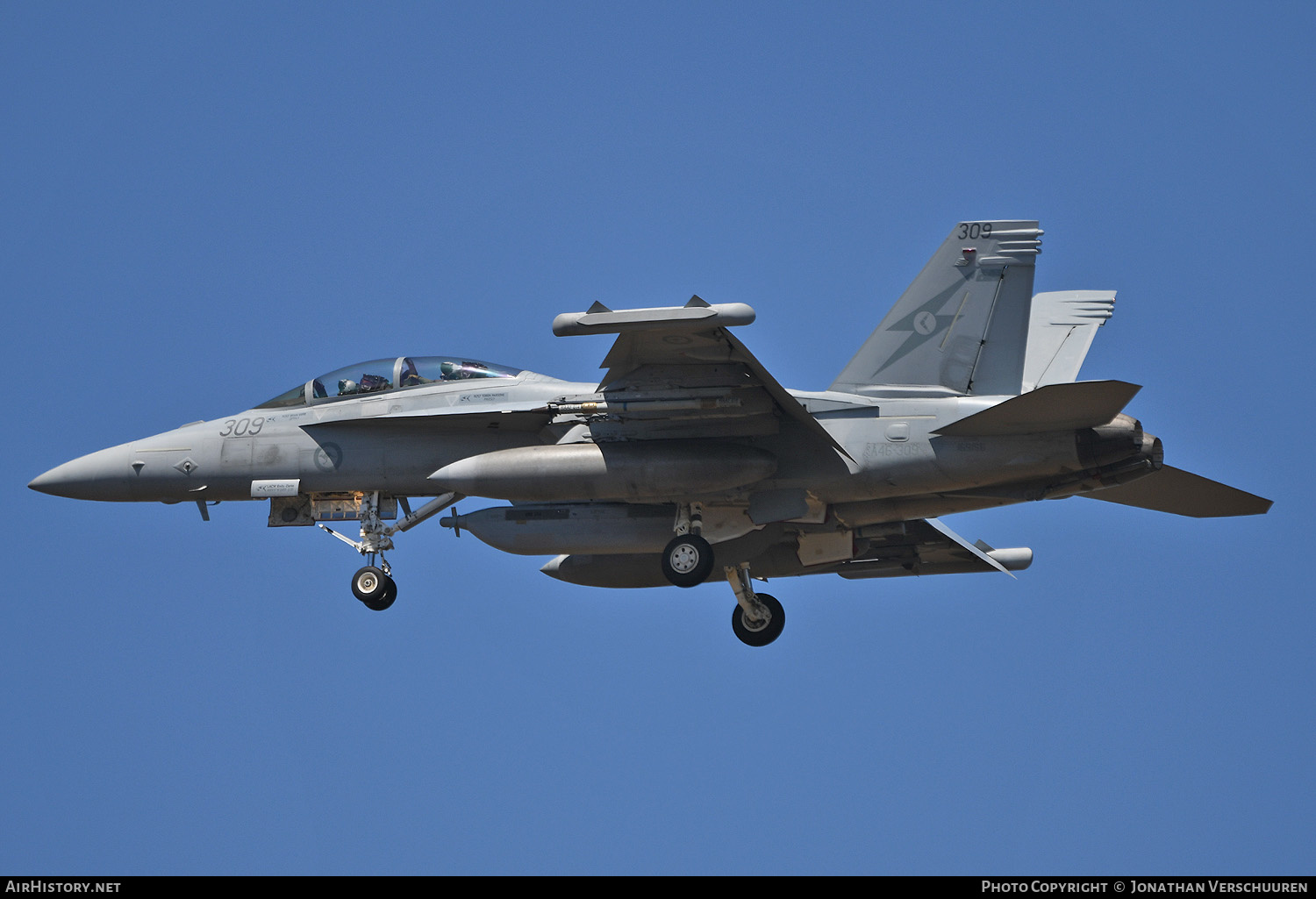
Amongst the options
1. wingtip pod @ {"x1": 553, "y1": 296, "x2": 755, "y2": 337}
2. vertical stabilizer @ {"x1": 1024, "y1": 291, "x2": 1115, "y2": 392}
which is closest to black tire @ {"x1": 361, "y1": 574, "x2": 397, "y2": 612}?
wingtip pod @ {"x1": 553, "y1": 296, "x2": 755, "y2": 337}

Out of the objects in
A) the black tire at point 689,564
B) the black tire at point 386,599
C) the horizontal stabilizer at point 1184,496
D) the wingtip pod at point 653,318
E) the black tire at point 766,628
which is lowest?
the black tire at point 766,628

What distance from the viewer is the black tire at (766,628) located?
1939 centimetres

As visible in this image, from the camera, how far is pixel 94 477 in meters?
18.7

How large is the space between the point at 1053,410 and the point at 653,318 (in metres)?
4.34

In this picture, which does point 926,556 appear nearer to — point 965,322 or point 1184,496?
point 1184,496

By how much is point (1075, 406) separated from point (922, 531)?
4.52 meters

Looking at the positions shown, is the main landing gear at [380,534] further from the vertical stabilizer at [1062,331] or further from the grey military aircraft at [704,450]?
the vertical stabilizer at [1062,331]

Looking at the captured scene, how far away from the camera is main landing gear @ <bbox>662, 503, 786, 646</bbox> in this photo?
17.2m

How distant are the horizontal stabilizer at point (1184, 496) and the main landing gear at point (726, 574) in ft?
14.1

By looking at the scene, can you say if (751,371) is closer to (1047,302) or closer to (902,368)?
(902,368)

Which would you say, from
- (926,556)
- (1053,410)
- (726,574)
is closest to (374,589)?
(726,574)

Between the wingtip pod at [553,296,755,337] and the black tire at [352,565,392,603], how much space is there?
521 centimetres

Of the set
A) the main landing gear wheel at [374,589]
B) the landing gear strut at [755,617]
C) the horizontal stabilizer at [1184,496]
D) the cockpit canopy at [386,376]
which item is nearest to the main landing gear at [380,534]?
the main landing gear wheel at [374,589]

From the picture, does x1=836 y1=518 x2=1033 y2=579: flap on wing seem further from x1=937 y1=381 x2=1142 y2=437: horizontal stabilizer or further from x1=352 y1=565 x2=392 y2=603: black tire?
x1=352 y1=565 x2=392 y2=603: black tire
